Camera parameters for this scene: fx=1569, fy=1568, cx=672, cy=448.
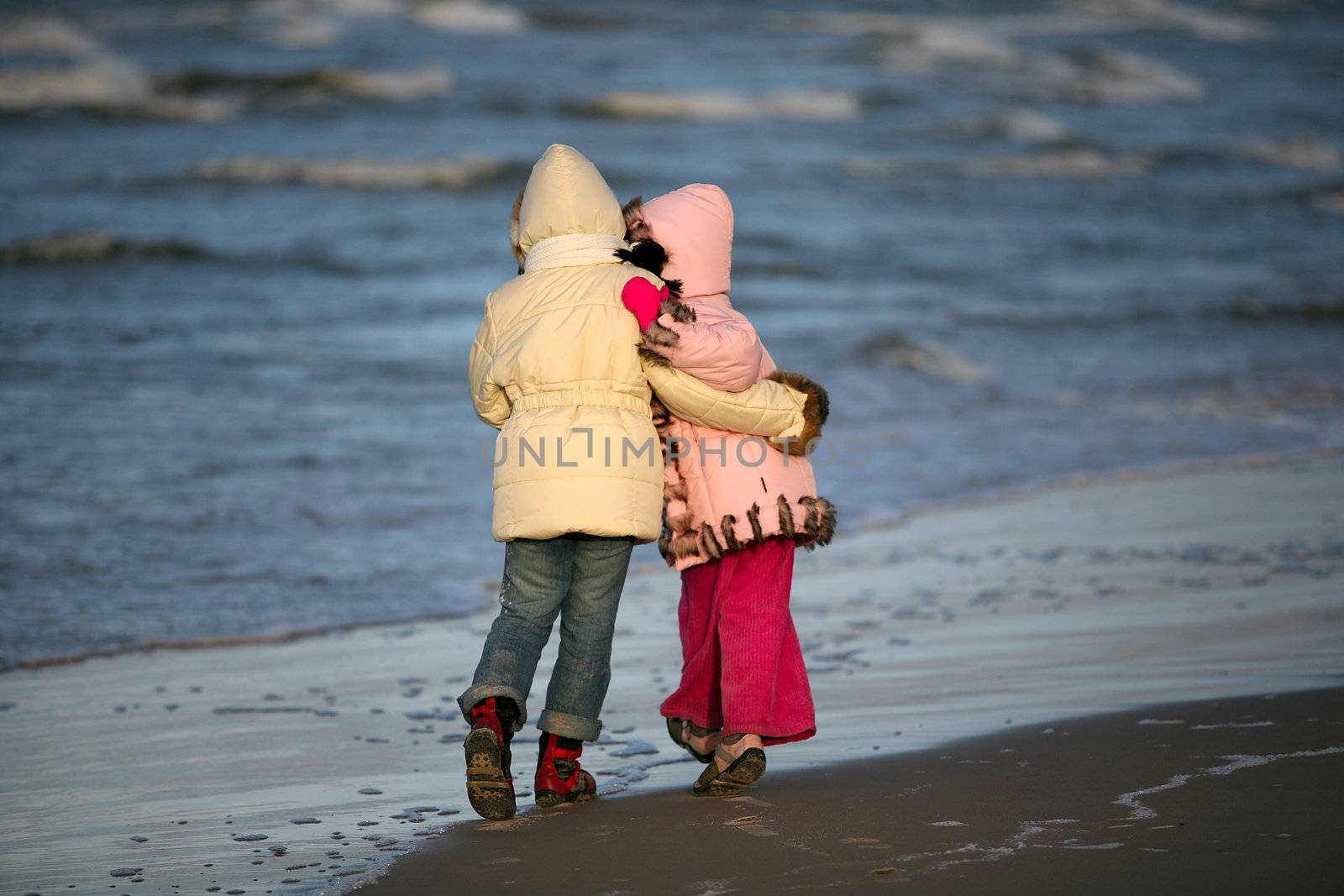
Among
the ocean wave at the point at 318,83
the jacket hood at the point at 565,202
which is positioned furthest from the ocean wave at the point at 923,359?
the ocean wave at the point at 318,83

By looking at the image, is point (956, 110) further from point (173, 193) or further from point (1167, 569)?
point (1167, 569)

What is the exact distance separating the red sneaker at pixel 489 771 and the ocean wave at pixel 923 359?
8669 millimetres

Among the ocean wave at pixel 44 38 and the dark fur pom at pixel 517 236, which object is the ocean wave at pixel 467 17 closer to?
the ocean wave at pixel 44 38

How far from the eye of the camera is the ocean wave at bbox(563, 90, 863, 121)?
91.4 ft

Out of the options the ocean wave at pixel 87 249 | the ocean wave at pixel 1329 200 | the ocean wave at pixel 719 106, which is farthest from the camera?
the ocean wave at pixel 719 106

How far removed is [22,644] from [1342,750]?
13.2ft

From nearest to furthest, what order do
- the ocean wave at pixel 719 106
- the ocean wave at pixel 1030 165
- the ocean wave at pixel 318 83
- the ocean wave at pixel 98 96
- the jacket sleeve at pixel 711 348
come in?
the jacket sleeve at pixel 711 348
the ocean wave at pixel 1030 165
the ocean wave at pixel 98 96
the ocean wave at pixel 318 83
the ocean wave at pixel 719 106

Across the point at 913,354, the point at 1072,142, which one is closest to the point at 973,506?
the point at 913,354

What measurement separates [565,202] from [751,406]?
61cm

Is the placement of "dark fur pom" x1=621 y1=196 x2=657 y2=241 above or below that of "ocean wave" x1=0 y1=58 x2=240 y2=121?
below

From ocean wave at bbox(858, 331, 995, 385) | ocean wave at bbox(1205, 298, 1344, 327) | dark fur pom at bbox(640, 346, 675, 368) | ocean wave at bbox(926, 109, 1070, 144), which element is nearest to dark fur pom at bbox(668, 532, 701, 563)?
dark fur pom at bbox(640, 346, 675, 368)

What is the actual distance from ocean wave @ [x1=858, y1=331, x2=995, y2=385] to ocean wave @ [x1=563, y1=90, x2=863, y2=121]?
15.9m

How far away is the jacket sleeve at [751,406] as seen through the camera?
3.43 m

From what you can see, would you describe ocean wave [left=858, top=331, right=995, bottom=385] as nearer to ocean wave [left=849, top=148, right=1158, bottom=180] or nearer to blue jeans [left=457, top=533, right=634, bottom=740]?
blue jeans [left=457, top=533, right=634, bottom=740]
